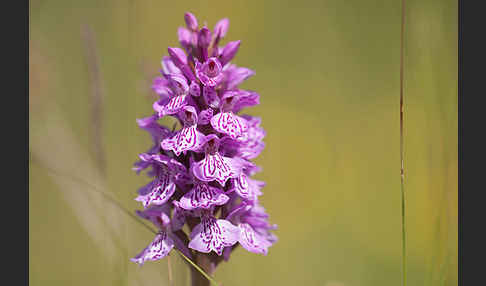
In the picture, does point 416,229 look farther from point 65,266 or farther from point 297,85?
point 65,266

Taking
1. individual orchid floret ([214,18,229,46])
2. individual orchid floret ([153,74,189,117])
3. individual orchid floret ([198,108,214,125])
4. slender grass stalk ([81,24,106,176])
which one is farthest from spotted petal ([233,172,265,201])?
slender grass stalk ([81,24,106,176])

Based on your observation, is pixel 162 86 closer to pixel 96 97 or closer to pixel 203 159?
pixel 203 159

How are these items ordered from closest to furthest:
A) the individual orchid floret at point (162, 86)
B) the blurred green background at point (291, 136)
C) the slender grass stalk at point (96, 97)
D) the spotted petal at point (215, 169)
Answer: the spotted petal at point (215, 169)
the individual orchid floret at point (162, 86)
the slender grass stalk at point (96, 97)
the blurred green background at point (291, 136)

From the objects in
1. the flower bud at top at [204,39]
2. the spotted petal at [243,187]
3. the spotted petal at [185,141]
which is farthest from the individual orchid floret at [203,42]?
the spotted petal at [243,187]

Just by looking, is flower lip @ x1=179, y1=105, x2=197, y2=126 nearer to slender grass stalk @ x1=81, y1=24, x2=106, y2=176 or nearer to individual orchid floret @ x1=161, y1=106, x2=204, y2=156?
individual orchid floret @ x1=161, y1=106, x2=204, y2=156

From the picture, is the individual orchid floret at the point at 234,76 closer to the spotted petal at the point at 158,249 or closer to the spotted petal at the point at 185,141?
the spotted petal at the point at 185,141

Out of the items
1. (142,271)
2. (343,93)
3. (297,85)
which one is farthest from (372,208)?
(142,271)

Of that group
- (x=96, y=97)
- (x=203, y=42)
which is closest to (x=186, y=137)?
(x=203, y=42)
